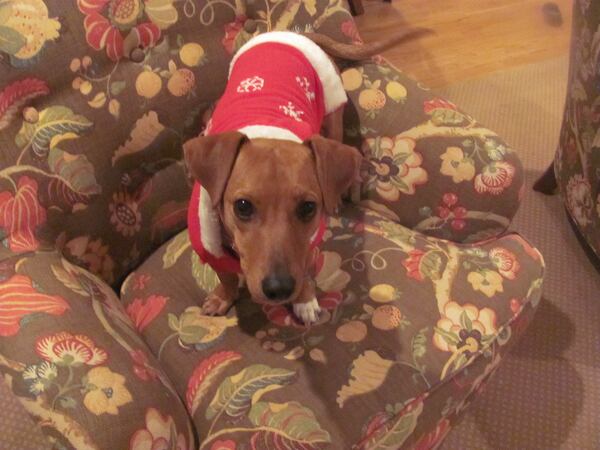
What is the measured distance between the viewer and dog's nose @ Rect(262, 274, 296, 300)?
42.3 inches

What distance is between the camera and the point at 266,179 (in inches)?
44.6

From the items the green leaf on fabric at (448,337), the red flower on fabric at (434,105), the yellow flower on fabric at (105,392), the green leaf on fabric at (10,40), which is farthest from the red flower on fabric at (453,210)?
the green leaf on fabric at (10,40)

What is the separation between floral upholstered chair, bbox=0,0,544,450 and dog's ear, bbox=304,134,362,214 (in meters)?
0.28

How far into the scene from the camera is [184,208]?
62.6 inches

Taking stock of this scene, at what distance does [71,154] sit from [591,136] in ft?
4.80

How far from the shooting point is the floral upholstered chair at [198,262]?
3.58 ft

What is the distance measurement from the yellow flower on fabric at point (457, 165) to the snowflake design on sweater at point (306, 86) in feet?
1.27

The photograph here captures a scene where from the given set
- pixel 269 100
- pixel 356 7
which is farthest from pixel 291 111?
pixel 356 7

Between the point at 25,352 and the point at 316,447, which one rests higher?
the point at 25,352

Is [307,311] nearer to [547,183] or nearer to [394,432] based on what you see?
[394,432]

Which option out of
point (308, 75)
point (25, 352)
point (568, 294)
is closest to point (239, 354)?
point (25, 352)

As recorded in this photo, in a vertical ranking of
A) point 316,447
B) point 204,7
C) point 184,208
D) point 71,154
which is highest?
point 204,7

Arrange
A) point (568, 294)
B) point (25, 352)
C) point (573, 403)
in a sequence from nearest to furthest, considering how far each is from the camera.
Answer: point (25, 352)
point (573, 403)
point (568, 294)

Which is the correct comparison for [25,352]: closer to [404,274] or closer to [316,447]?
[316,447]
